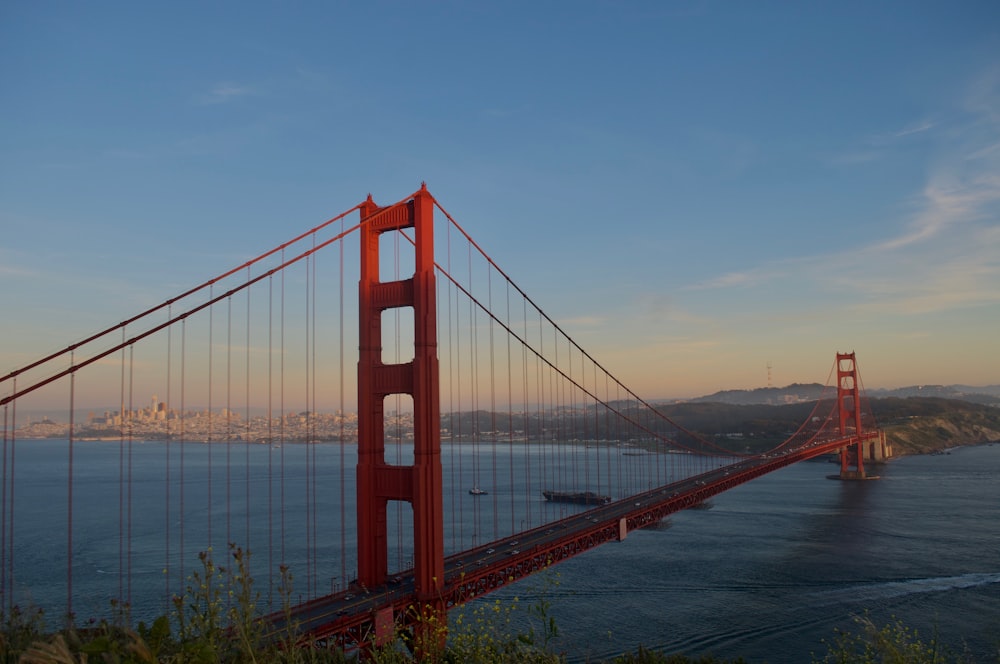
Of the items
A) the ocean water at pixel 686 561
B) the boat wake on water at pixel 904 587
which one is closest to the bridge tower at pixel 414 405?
the ocean water at pixel 686 561

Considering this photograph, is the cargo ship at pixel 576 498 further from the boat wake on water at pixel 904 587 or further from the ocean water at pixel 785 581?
the boat wake on water at pixel 904 587

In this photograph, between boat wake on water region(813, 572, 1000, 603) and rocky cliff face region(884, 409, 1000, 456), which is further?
rocky cliff face region(884, 409, 1000, 456)

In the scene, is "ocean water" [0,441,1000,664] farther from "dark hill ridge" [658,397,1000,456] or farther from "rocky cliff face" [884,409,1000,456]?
"dark hill ridge" [658,397,1000,456]

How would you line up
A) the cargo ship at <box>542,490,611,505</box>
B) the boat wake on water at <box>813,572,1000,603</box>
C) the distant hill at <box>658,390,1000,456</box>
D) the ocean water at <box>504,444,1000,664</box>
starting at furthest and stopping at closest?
the distant hill at <box>658,390,1000,456</box>
the cargo ship at <box>542,490,611,505</box>
the boat wake on water at <box>813,572,1000,603</box>
the ocean water at <box>504,444,1000,664</box>

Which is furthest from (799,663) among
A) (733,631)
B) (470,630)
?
(470,630)

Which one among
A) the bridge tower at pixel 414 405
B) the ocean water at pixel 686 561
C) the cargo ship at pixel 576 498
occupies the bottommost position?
the cargo ship at pixel 576 498

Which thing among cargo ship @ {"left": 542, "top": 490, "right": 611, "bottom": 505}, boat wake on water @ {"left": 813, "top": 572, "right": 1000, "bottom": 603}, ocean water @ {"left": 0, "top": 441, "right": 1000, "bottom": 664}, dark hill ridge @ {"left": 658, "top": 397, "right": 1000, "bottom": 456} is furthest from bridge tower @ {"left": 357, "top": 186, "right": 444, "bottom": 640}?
dark hill ridge @ {"left": 658, "top": 397, "right": 1000, "bottom": 456}

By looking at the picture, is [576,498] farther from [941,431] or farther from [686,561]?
[941,431]

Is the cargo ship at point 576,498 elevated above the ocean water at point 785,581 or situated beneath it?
situated beneath
